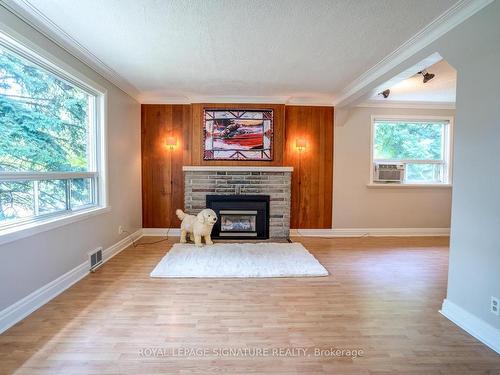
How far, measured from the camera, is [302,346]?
1.73 meters

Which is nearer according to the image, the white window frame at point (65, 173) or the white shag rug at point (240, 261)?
the white window frame at point (65, 173)

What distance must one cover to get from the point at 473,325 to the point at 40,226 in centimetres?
355

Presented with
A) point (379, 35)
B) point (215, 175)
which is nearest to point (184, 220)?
point (215, 175)

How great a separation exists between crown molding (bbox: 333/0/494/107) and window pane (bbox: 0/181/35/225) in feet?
11.9

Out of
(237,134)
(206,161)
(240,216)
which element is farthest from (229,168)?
(240,216)

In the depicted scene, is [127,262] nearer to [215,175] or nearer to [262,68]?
[215,175]

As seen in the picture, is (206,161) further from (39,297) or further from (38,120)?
(39,297)

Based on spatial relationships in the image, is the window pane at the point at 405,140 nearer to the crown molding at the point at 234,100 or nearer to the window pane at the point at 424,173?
the window pane at the point at 424,173

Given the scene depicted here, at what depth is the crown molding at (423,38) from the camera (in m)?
1.79

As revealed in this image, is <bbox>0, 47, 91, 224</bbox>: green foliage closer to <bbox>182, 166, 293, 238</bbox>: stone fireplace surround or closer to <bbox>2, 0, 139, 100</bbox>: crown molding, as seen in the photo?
<bbox>2, 0, 139, 100</bbox>: crown molding

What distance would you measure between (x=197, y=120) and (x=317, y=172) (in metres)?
2.37

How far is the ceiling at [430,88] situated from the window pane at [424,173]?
1195 mm

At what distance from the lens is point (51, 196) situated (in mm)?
2465

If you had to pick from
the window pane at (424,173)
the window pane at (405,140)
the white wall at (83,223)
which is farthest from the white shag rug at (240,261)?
the window pane at (424,173)
